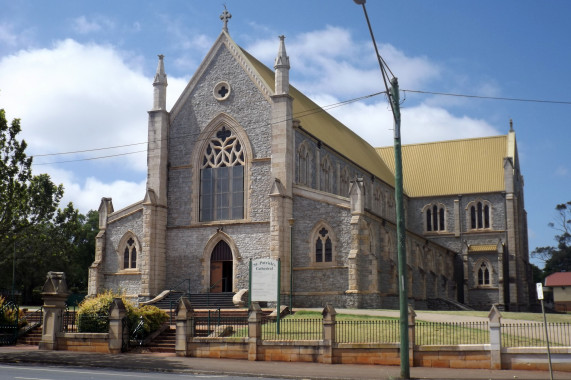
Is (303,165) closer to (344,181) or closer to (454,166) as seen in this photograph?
(344,181)

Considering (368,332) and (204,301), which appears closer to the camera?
(368,332)

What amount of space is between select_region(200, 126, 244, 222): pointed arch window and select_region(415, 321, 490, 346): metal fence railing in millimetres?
15743

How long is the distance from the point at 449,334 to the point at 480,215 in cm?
3787

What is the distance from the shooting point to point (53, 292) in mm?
25875

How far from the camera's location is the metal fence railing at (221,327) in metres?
25.0

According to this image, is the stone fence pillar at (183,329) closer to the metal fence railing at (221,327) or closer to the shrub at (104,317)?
the metal fence railing at (221,327)

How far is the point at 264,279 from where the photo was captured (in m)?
27.0

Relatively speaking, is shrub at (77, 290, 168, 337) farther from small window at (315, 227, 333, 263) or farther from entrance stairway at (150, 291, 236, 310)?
small window at (315, 227, 333, 263)

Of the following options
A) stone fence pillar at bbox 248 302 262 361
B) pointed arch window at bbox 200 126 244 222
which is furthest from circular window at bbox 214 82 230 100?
stone fence pillar at bbox 248 302 262 361

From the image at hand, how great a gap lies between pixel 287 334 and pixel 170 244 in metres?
15.3

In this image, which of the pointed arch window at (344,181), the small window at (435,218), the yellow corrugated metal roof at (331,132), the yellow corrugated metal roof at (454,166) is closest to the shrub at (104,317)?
the yellow corrugated metal roof at (331,132)

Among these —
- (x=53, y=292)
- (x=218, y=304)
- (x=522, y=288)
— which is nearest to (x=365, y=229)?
(x=218, y=304)

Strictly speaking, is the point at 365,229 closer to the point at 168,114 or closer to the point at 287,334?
the point at 287,334

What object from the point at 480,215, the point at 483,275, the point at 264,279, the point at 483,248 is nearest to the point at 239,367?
the point at 264,279
